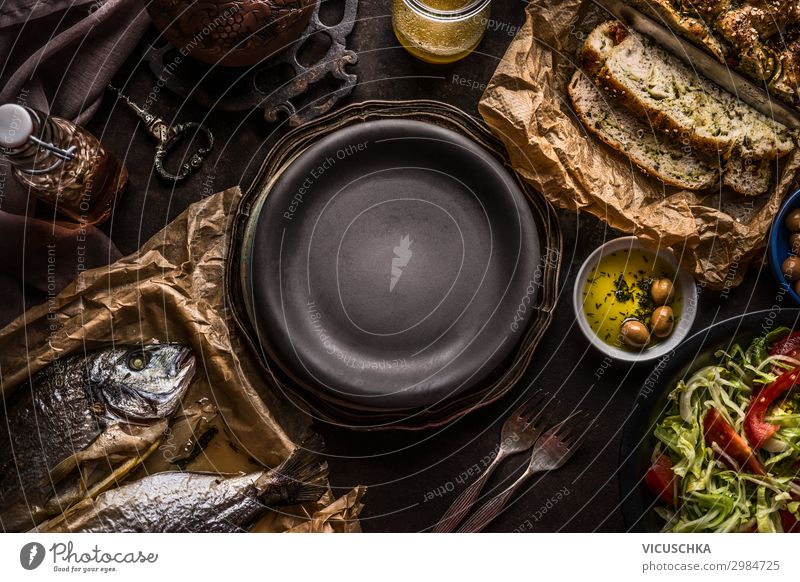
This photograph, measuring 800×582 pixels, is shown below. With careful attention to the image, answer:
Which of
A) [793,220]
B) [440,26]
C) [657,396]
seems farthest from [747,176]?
[440,26]

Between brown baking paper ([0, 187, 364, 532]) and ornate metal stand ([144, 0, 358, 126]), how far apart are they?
26cm

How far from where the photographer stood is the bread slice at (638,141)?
4.99 ft

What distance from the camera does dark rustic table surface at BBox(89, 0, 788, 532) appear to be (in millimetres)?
1552

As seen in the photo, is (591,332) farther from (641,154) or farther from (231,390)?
(231,390)

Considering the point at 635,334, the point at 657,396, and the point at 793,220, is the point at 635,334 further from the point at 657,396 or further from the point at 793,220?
the point at 793,220

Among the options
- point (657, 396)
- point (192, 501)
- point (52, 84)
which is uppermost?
point (52, 84)

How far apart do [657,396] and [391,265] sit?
22.6 inches

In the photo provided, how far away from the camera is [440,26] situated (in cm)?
151

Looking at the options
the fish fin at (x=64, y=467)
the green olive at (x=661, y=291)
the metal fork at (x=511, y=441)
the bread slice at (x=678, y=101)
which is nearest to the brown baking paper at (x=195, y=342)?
the fish fin at (x=64, y=467)

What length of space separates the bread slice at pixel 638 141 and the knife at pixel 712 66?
0.49ft

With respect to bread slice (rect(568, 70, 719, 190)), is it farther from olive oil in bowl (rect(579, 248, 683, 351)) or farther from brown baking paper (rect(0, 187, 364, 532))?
brown baking paper (rect(0, 187, 364, 532))

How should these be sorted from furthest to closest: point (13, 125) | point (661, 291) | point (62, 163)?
1. point (661, 291)
2. point (62, 163)
3. point (13, 125)

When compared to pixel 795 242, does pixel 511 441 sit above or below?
below
